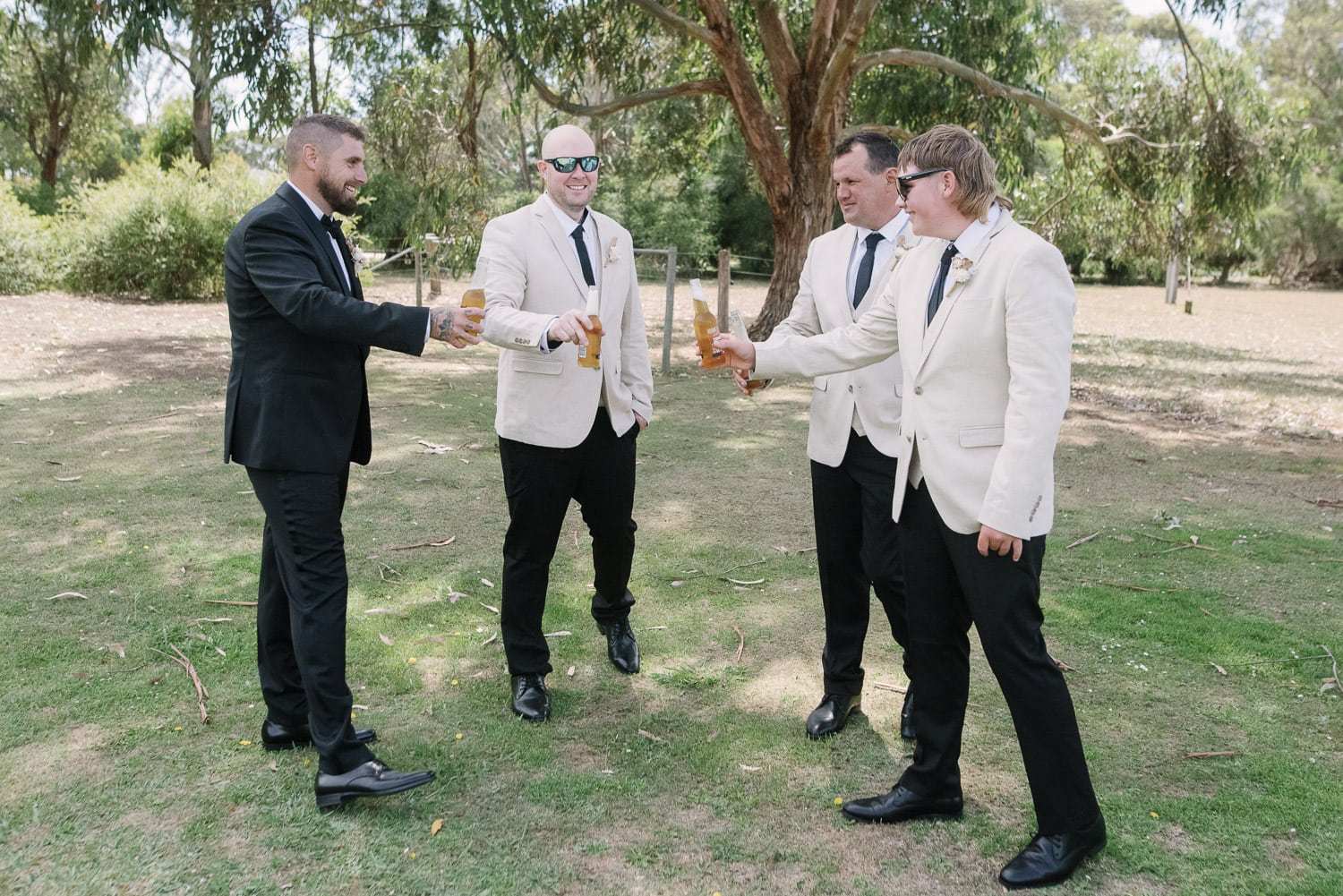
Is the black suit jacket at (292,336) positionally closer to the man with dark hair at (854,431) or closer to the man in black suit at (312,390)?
the man in black suit at (312,390)

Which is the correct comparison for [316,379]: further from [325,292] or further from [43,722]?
[43,722]

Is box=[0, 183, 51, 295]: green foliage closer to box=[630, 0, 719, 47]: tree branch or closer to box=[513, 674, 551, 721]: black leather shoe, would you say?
box=[630, 0, 719, 47]: tree branch

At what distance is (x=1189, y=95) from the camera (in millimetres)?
14766

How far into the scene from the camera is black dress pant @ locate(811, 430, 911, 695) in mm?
4070

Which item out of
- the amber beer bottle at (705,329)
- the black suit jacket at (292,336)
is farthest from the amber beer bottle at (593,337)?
the black suit jacket at (292,336)

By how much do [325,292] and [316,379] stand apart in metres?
0.34

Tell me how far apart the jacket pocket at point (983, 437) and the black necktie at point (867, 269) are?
1.16 m

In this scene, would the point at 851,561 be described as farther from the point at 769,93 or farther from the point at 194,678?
the point at 769,93

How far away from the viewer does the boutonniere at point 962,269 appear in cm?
312

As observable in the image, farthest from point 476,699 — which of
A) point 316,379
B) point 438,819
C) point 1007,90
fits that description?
point 1007,90

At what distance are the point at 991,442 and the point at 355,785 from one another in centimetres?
234

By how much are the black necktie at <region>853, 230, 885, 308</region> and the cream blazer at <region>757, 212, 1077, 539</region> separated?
0.61 m

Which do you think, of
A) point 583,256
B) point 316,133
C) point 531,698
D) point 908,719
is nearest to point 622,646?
point 531,698

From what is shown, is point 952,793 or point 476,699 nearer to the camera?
point 952,793
